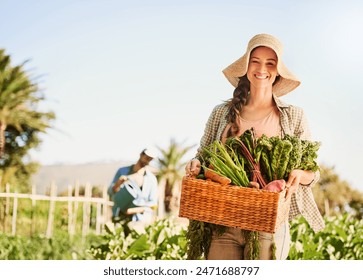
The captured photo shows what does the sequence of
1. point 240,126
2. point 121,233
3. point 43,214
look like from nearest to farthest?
point 240,126 < point 121,233 < point 43,214

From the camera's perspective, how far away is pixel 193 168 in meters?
2.39

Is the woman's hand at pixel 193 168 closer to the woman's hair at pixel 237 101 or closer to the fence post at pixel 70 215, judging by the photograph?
the woman's hair at pixel 237 101

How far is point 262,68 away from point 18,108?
359 cm

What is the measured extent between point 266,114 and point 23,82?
128 inches

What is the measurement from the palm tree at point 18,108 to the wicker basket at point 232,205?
9.09 ft

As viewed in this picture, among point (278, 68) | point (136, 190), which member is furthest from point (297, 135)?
point (136, 190)

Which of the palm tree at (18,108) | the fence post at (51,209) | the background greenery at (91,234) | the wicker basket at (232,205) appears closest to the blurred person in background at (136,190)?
the background greenery at (91,234)

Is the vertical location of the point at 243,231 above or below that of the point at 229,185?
below

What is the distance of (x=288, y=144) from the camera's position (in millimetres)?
2299

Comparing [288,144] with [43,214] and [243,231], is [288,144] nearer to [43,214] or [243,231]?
[243,231]

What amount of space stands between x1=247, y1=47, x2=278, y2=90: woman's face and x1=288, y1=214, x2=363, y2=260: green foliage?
1277 millimetres

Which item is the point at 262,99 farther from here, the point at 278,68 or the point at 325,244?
the point at 325,244
